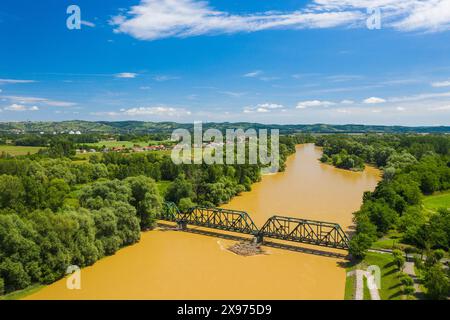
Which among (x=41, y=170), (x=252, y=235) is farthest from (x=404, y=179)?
(x=41, y=170)

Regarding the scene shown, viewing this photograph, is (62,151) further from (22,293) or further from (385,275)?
(385,275)

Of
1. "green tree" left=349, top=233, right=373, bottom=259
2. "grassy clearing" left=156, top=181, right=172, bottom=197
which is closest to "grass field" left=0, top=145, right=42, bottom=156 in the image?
"grassy clearing" left=156, top=181, right=172, bottom=197

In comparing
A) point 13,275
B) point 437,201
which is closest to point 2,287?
point 13,275

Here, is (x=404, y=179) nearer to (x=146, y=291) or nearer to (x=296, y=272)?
(x=296, y=272)

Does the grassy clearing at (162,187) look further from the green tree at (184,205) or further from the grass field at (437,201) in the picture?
the grass field at (437,201)

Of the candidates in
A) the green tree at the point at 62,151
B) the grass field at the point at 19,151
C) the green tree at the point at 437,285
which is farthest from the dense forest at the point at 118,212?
the grass field at the point at 19,151
